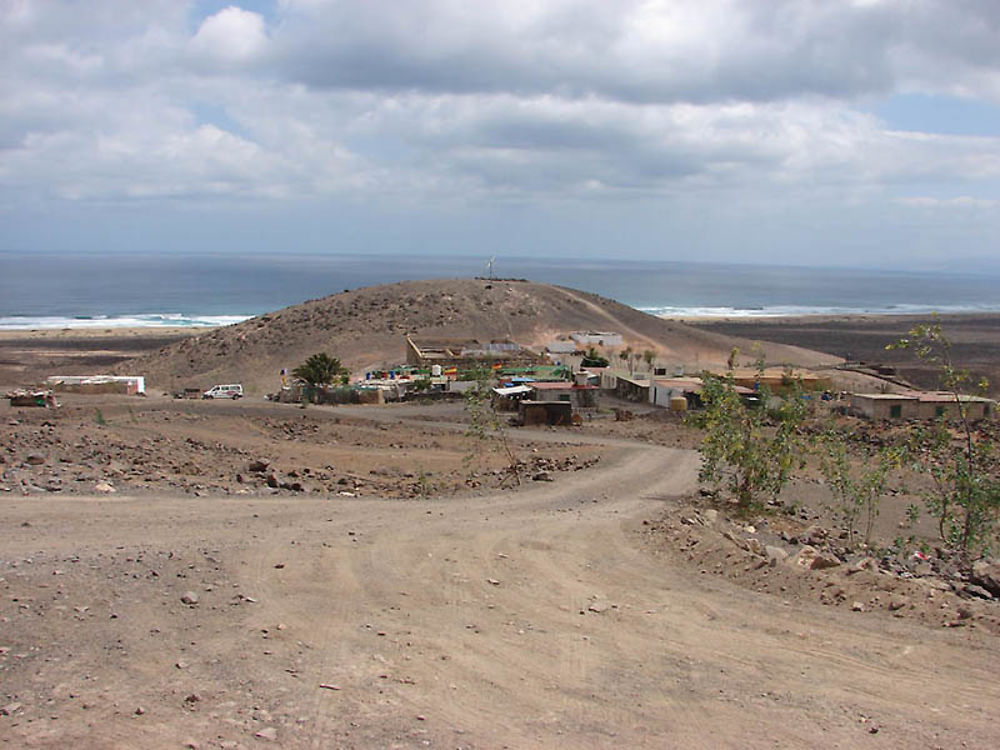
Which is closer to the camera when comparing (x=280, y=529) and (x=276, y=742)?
(x=276, y=742)

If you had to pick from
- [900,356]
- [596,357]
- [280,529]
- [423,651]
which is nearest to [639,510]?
[280,529]

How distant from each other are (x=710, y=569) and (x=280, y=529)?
668cm

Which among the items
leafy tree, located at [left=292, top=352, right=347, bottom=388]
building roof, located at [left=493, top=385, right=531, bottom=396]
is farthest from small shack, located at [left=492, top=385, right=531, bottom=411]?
leafy tree, located at [left=292, top=352, right=347, bottom=388]

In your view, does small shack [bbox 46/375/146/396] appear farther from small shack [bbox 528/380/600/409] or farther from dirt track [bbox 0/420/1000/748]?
dirt track [bbox 0/420/1000/748]

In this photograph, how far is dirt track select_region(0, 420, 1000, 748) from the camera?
27.0ft

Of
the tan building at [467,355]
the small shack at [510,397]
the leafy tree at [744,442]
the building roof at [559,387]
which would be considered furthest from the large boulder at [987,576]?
the tan building at [467,355]

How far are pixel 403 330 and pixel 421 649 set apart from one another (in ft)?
199

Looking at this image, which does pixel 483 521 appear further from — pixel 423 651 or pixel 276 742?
pixel 276 742

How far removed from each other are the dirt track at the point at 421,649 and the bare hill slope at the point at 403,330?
146 ft

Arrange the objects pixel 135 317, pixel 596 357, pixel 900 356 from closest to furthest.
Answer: pixel 596 357 → pixel 900 356 → pixel 135 317

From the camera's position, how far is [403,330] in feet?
230

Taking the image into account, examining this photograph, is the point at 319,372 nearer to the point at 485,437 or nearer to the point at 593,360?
the point at 593,360

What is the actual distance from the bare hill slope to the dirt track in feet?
146

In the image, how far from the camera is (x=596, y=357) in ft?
192
